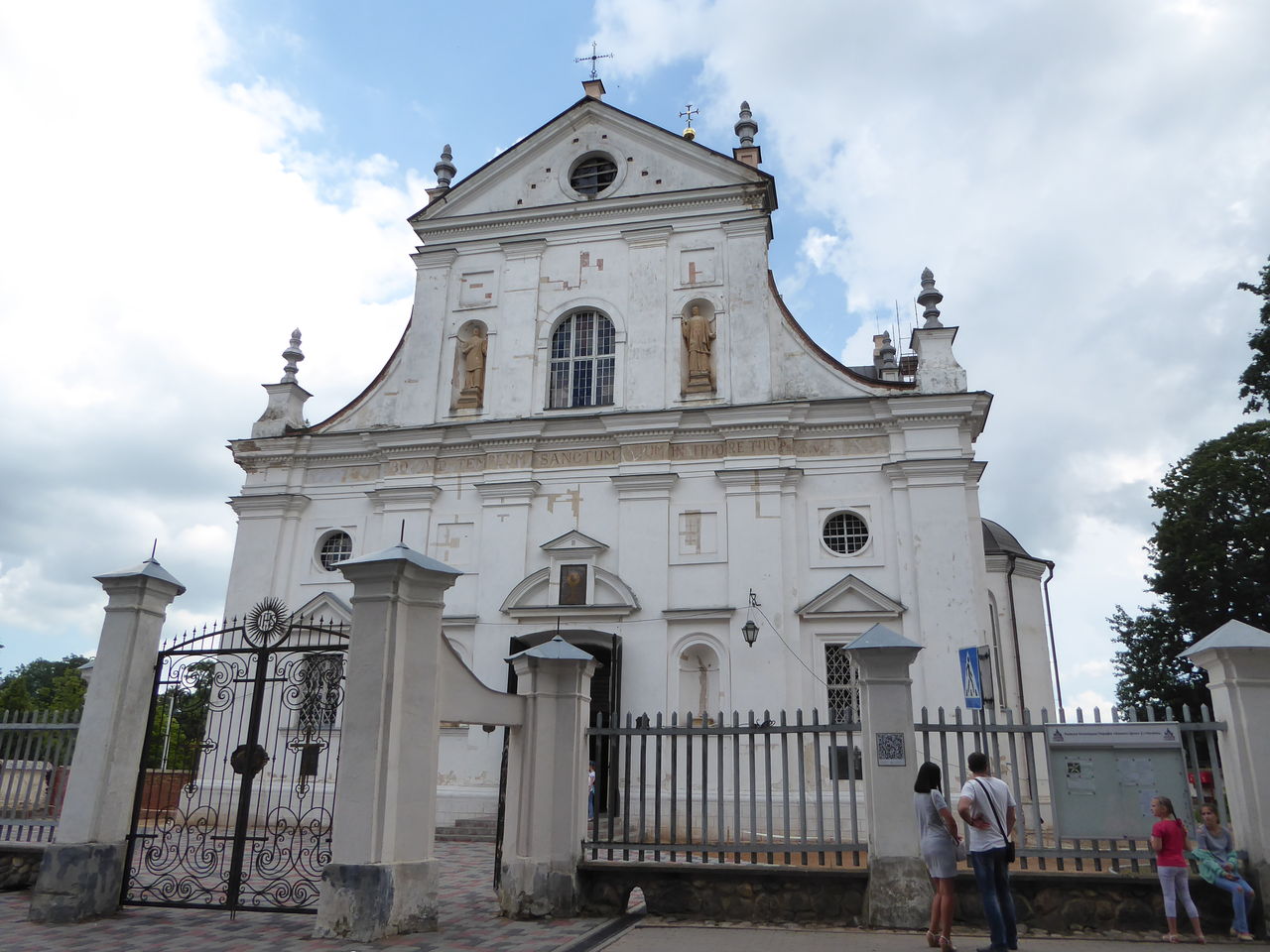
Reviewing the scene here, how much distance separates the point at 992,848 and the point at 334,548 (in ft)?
52.1

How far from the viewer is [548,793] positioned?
31.0 feet

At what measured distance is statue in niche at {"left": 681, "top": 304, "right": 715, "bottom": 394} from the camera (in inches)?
747

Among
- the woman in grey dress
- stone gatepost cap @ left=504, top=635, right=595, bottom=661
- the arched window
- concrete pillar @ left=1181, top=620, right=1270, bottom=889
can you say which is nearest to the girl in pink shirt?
concrete pillar @ left=1181, top=620, right=1270, bottom=889

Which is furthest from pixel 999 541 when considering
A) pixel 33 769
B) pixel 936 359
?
pixel 33 769

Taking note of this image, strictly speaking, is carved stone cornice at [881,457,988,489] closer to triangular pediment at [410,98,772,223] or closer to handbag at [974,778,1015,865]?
triangular pediment at [410,98,772,223]

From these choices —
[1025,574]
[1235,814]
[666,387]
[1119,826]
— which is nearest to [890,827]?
[1119,826]

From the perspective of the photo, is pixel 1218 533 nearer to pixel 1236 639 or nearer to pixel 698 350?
pixel 698 350

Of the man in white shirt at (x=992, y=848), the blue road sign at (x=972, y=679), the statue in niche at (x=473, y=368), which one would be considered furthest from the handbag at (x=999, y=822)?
the statue in niche at (x=473, y=368)

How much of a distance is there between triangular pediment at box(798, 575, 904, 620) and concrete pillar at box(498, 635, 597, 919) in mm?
8018

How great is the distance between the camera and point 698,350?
63.2 feet

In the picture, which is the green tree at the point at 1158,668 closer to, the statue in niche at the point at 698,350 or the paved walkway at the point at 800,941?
the statue in niche at the point at 698,350

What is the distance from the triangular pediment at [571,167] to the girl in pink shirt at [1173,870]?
1599 cm

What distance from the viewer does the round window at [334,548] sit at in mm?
19953

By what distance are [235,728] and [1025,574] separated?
21128mm
